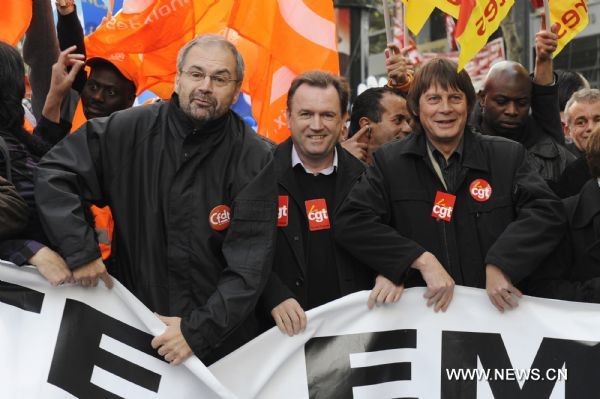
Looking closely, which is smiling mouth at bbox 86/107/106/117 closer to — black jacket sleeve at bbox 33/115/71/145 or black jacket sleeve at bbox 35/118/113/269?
black jacket sleeve at bbox 33/115/71/145

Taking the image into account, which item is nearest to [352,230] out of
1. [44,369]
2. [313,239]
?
[313,239]

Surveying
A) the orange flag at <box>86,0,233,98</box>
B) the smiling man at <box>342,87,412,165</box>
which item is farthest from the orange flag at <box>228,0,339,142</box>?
the smiling man at <box>342,87,412,165</box>

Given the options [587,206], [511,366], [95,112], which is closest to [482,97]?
[587,206]

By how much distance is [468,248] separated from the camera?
402 centimetres

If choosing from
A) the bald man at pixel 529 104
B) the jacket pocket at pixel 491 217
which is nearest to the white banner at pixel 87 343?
the jacket pocket at pixel 491 217

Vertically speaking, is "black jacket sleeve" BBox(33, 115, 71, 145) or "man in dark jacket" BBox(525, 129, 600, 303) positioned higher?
"black jacket sleeve" BBox(33, 115, 71, 145)

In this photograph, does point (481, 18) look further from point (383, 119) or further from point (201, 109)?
point (201, 109)

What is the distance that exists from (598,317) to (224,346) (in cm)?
165

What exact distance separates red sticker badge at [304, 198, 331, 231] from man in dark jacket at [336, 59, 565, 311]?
13 centimetres

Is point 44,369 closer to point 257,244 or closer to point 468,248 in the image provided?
point 257,244

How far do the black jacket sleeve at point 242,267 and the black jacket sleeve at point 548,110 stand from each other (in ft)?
6.88

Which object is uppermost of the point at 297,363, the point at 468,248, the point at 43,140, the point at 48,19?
the point at 48,19

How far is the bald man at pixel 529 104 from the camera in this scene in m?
5.18
